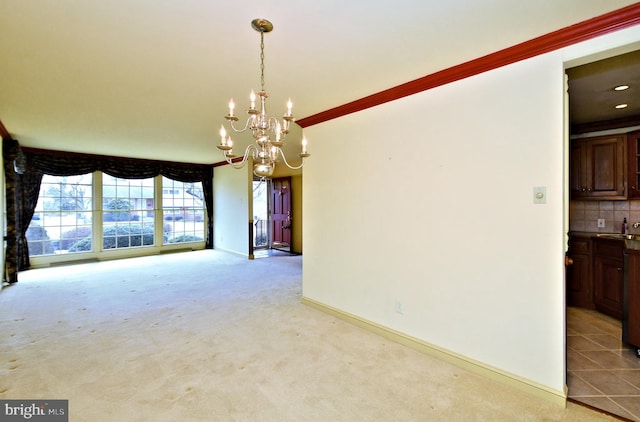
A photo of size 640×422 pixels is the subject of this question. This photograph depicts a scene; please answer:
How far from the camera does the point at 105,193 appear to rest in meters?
7.00

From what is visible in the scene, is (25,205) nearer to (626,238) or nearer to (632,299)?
(632,299)

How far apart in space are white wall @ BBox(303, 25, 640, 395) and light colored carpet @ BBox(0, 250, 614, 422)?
323 millimetres

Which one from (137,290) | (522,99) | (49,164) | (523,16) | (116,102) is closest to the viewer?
(523,16)

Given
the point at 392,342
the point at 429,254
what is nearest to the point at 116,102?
the point at 429,254

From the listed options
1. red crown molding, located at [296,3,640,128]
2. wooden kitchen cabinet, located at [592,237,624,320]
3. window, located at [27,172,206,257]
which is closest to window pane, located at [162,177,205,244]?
window, located at [27,172,206,257]

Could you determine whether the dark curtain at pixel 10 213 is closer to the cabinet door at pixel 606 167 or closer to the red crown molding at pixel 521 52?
the red crown molding at pixel 521 52

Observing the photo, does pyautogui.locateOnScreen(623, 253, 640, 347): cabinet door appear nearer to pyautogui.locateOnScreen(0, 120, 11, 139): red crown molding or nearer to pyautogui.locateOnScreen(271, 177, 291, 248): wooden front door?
pyautogui.locateOnScreen(271, 177, 291, 248): wooden front door

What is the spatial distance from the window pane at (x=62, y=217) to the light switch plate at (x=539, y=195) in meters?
8.24

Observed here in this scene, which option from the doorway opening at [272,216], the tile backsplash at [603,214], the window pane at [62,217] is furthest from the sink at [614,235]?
the window pane at [62,217]

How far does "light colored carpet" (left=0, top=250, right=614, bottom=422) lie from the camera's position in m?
1.94

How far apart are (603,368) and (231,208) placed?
23.2 feet

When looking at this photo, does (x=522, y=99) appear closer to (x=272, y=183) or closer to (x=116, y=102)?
(x=116, y=102)

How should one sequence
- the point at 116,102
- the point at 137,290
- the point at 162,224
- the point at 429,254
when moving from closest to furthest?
1. the point at 429,254
2. the point at 116,102
3. the point at 137,290
4. the point at 162,224

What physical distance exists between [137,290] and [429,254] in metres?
4.31
